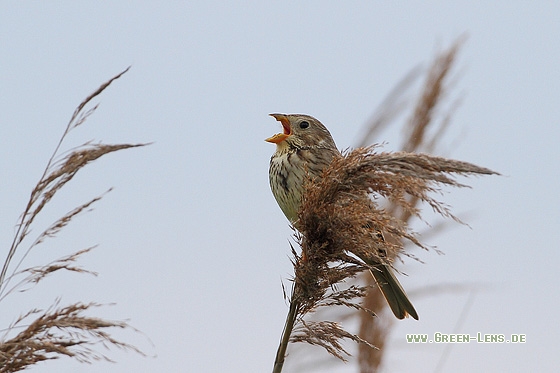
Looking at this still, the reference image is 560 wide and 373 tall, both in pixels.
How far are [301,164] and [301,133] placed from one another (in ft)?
0.84

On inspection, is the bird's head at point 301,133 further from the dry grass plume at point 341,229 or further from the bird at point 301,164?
the dry grass plume at point 341,229

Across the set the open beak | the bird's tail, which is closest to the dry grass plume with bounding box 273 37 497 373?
the bird's tail

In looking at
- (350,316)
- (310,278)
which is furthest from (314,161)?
(310,278)

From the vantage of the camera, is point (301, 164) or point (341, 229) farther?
point (301, 164)

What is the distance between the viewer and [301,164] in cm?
320

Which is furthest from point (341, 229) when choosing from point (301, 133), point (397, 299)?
point (301, 133)

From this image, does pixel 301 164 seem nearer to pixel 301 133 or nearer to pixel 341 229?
pixel 301 133

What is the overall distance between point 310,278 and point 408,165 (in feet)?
1.46

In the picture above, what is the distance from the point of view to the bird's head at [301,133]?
3.38m

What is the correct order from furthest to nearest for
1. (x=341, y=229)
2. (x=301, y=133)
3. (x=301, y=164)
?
(x=301, y=133) → (x=301, y=164) → (x=341, y=229)

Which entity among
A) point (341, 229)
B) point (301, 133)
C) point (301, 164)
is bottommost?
point (341, 229)

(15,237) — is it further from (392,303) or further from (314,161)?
(314,161)

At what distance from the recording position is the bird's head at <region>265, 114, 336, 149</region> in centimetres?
338


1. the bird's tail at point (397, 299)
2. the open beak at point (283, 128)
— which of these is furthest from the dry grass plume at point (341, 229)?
the open beak at point (283, 128)
